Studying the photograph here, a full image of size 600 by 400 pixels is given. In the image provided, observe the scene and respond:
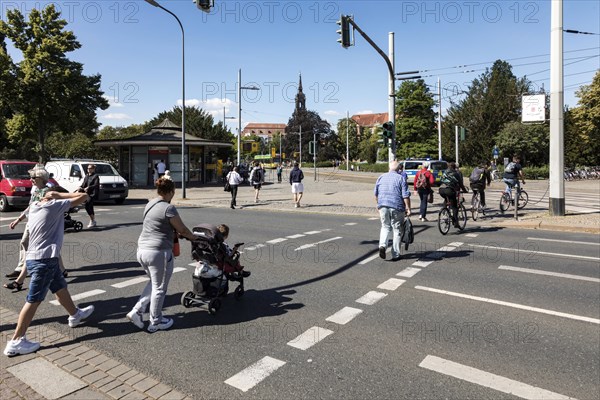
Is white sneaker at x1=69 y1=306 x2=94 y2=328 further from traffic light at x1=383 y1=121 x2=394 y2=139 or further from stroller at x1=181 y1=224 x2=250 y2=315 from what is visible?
traffic light at x1=383 y1=121 x2=394 y2=139

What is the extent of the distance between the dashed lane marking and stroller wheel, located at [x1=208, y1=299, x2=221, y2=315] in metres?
3.14

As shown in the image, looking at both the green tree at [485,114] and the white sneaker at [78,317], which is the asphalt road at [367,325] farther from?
the green tree at [485,114]

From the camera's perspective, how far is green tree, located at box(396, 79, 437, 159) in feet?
209

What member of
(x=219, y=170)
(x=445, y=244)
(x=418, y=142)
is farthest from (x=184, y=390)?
(x=418, y=142)

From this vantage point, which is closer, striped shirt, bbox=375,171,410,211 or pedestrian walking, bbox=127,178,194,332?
pedestrian walking, bbox=127,178,194,332

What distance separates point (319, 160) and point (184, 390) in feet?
341

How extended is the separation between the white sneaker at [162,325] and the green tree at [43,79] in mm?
29081

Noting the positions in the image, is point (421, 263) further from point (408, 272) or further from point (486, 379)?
point (486, 379)

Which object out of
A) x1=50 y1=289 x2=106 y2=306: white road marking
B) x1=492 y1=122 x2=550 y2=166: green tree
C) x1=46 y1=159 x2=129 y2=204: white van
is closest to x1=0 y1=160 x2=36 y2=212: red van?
x1=46 y1=159 x2=129 y2=204: white van

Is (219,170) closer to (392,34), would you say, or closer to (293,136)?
(392,34)

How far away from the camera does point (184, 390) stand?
11.0 ft

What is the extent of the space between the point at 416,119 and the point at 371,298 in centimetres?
6210

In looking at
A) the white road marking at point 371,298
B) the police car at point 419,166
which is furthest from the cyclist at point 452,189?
the police car at point 419,166

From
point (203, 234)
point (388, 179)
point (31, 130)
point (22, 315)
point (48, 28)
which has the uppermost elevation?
point (48, 28)
